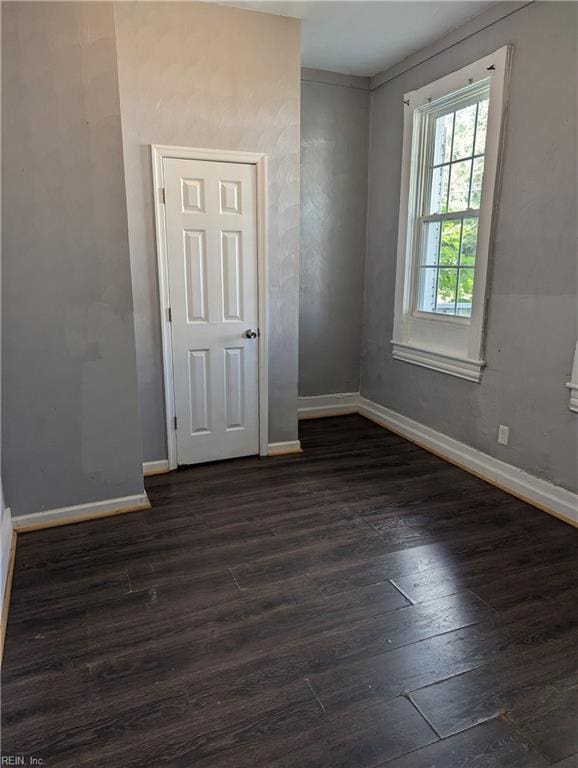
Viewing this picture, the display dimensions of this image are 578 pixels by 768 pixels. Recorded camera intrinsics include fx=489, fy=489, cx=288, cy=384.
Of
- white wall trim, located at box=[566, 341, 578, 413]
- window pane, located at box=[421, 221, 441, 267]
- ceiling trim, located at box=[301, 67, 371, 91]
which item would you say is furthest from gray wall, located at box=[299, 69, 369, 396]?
white wall trim, located at box=[566, 341, 578, 413]

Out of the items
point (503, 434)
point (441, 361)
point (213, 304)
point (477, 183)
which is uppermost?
point (477, 183)

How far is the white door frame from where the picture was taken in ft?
9.91

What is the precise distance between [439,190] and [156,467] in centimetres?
287

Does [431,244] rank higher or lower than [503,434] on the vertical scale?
higher

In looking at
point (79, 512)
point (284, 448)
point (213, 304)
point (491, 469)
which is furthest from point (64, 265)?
point (491, 469)

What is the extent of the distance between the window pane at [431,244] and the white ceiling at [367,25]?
1.24 m

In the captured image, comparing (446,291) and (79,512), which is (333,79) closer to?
(446,291)

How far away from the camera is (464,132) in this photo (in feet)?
11.0

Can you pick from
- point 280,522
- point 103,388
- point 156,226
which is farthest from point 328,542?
point 156,226

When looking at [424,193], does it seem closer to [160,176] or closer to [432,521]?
[160,176]

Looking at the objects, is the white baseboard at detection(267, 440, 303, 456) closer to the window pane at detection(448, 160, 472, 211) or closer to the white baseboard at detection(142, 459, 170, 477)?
the white baseboard at detection(142, 459, 170, 477)

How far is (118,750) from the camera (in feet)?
4.67

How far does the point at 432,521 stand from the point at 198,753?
1705mm

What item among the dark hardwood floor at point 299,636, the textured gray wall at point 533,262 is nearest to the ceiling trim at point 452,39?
the textured gray wall at point 533,262
